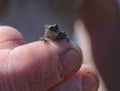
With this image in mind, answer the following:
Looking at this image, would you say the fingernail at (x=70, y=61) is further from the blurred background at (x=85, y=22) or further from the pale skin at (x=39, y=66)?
the blurred background at (x=85, y=22)

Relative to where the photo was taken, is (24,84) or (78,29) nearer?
(24,84)

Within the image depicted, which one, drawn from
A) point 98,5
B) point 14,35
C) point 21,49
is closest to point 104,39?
point 98,5

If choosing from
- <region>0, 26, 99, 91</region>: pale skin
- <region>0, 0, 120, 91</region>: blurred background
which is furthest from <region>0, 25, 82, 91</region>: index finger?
<region>0, 0, 120, 91</region>: blurred background

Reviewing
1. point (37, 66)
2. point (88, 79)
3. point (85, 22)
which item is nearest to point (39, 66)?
point (37, 66)

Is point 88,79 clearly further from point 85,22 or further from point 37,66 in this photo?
point 85,22

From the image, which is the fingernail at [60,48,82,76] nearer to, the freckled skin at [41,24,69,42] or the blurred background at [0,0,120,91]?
the freckled skin at [41,24,69,42]

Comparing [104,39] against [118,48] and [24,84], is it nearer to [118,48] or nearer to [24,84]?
[118,48]
